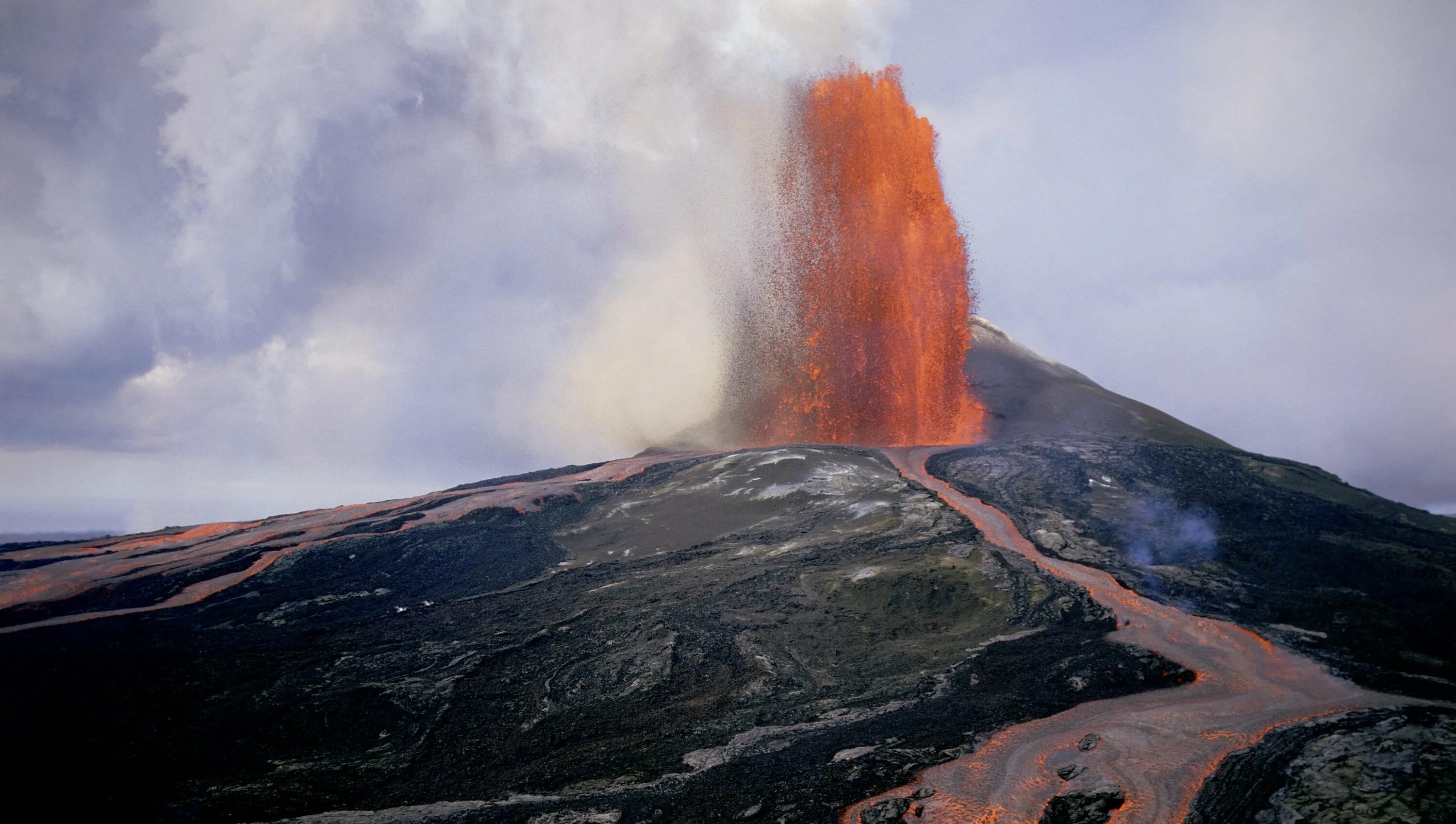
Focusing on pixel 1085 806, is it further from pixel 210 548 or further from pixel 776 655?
pixel 210 548

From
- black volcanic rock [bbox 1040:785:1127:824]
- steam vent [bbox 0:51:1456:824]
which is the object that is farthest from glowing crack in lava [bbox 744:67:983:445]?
black volcanic rock [bbox 1040:785:1127:824]

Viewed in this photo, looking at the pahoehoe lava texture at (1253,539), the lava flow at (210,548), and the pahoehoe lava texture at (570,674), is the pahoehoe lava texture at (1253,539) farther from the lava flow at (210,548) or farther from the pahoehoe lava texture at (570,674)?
the lava flow at (210,548)

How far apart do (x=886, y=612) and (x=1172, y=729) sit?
1032cm

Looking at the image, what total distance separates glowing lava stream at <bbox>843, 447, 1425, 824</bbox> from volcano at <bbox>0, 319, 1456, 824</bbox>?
0.29 feet

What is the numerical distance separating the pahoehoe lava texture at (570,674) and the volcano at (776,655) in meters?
0.12

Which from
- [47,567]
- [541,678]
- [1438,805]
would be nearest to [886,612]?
[541,678]

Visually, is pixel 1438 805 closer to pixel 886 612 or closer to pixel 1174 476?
pixel 886 612

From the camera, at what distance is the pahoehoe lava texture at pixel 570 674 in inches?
532

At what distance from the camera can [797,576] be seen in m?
27.3

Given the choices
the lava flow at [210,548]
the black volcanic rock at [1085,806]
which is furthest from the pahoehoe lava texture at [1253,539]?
the lava flow at [210,548]

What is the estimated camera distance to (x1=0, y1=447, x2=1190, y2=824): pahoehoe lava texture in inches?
532

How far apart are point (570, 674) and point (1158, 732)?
49.2 feet

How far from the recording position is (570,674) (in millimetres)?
19875

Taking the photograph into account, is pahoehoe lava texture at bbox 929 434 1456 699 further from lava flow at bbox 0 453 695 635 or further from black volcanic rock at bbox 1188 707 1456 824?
lava flow at bbox 0 453 695 635
